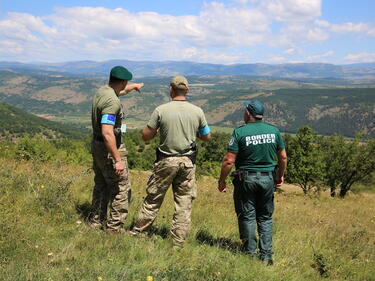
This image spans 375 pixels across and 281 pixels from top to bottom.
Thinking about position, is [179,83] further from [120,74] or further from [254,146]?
[254,146]

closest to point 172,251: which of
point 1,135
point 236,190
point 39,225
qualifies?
point 236,190

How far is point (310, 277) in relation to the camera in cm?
441

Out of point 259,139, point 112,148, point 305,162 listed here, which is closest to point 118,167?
point 112,148

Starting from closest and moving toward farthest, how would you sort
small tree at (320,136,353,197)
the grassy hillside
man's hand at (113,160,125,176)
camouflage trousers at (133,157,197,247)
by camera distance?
man's hand at (113,160,125,176) → camouflage trousers at (133,157,197,247) → small tree at (320,136,353,197) → the grassy hillside

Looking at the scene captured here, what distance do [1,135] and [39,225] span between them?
549 ft

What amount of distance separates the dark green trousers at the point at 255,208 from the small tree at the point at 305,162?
33.6m

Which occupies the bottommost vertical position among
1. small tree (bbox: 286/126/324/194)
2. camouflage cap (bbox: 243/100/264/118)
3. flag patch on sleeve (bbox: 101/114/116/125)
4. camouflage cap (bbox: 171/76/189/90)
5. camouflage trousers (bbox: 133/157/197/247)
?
small tree (bbox: 286/126/324/194)

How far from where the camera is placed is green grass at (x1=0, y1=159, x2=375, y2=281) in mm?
3412

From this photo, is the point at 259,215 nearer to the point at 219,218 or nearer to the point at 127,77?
the point at 219,218

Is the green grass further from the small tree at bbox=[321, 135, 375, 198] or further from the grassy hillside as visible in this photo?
the grassy hillside

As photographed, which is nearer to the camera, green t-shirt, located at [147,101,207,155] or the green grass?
the green grass

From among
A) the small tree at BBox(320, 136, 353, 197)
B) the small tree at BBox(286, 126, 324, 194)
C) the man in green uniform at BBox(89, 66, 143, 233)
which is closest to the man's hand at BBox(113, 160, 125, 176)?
the man in green uniform at BBox(89, 66, 143, 233)

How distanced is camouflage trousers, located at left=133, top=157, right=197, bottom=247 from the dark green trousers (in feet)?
2.46

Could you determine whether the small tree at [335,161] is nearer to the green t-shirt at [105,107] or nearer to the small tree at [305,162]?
the small tree at [305,162]
